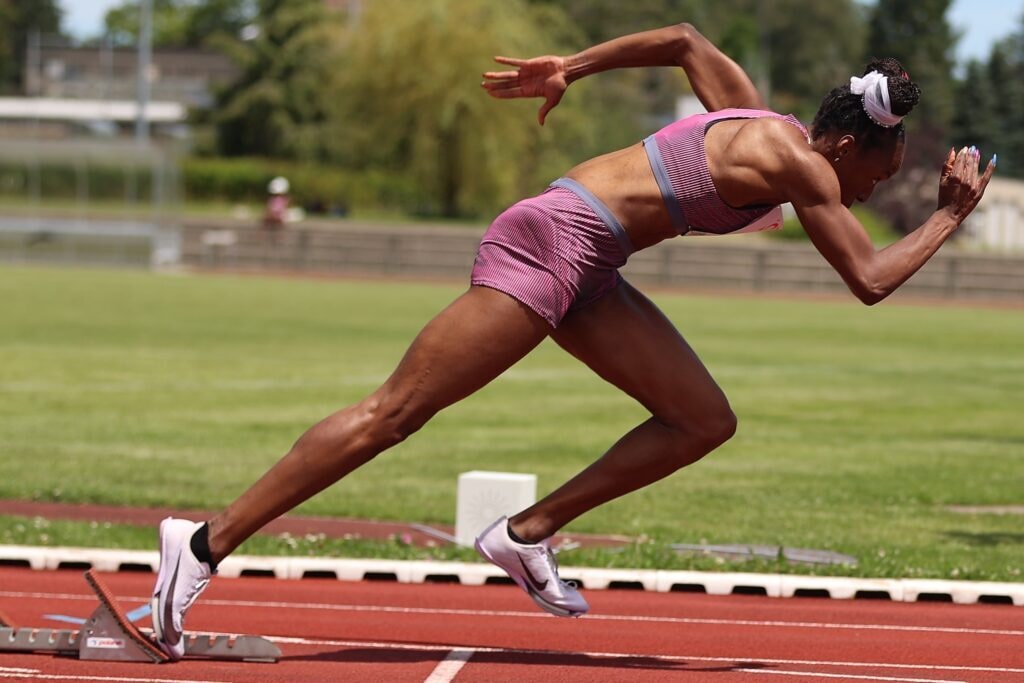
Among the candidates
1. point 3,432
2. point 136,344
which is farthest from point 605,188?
point 136,344

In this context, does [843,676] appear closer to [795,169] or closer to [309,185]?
[795,169]

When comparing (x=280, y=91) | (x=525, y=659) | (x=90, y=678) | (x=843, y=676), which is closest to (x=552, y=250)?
(x=525, y=659)

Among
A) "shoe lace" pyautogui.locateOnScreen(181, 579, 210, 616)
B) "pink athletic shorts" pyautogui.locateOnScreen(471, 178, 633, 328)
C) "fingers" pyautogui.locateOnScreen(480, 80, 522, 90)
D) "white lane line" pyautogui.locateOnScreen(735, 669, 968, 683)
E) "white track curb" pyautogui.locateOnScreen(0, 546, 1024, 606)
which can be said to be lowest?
"white track curb" pyautogui.locateOnScreen(0, 546, 1024, 606)

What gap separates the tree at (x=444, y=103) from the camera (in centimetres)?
6003

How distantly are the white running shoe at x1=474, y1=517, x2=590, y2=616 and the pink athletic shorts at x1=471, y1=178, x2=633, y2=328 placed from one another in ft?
2.72

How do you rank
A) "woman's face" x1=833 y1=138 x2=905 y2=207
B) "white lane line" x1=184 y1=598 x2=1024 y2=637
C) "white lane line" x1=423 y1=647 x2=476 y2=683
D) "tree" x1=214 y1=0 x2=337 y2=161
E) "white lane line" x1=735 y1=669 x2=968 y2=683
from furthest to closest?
1. "tree" x1=214 y1=0 x2=337 y2=161
2. "white lane line" x1=184 y1=598 x2=1024 y2=637
3. "white lane line" x1=735 y1=669 x2=968 y2=683
4. "white lane line" x1=423 y1=647 x2=476 y2=683
5. "woman's face" x1=833 y1=138 x2=905 y2=207

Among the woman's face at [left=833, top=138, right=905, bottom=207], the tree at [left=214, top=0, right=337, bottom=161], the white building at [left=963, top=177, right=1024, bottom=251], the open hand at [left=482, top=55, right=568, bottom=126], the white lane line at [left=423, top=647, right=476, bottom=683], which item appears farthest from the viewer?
the tree at [left=214, top=0, right=337, bottom=161]

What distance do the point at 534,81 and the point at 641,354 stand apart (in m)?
1.17

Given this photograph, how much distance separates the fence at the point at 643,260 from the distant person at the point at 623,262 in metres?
38.1

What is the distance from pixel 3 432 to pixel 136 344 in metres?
9.70

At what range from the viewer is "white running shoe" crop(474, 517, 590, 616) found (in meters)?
6.05

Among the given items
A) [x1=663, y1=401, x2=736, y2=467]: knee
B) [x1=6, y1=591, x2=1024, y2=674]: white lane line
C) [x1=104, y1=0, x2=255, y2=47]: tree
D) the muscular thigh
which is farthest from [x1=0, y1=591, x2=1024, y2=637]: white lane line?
[x1=104, y1=0, x2=255, y2=47]: tree

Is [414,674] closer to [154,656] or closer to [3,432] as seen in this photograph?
[154,656]

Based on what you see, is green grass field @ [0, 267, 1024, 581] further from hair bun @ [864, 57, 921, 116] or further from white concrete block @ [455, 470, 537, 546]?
hair bun @ [864, 57, 921, 116]
